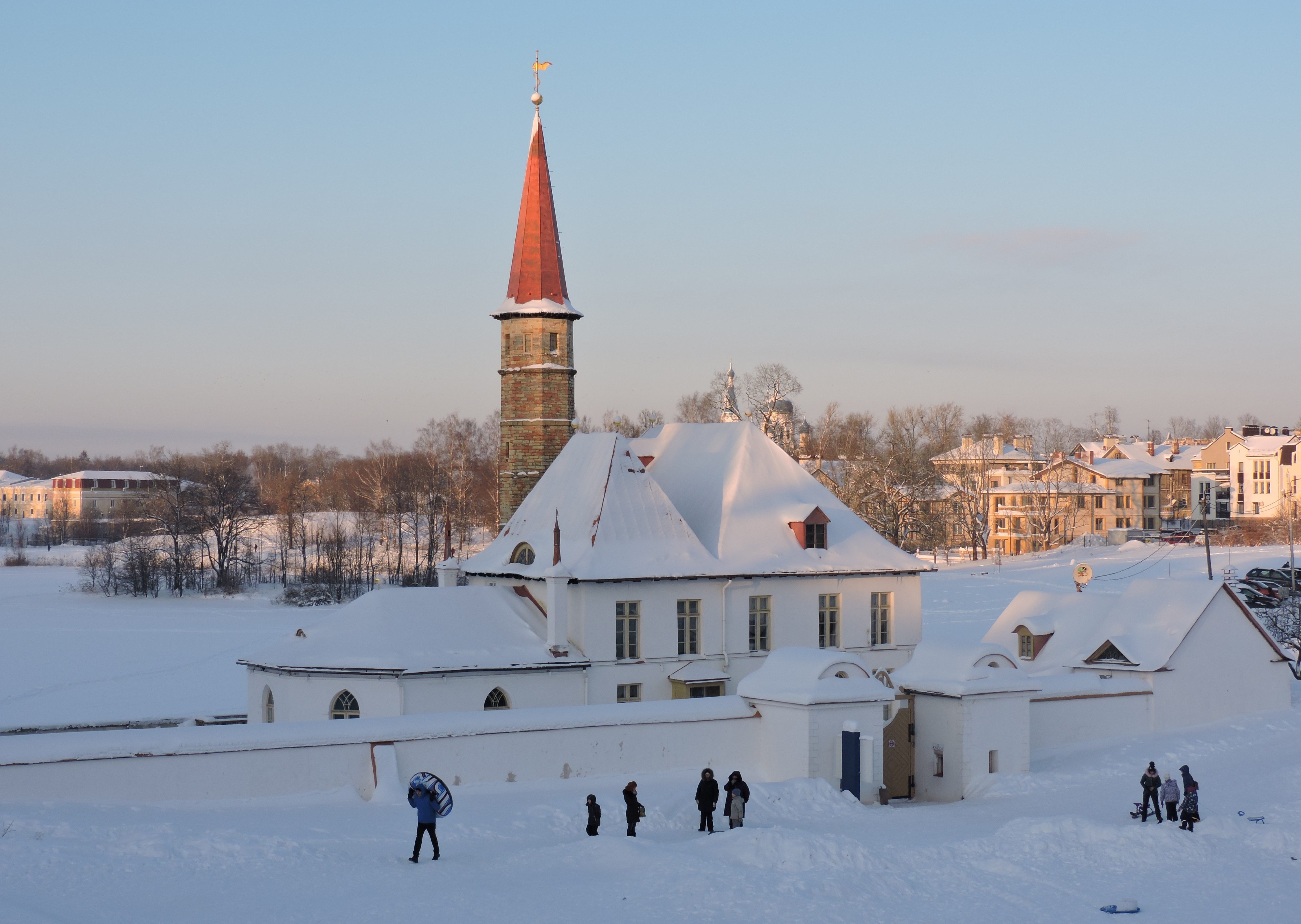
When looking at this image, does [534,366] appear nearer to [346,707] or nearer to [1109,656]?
[346,707]

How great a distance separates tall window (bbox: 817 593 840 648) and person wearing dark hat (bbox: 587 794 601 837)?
15757 millimetres

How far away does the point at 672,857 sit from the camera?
701 inches

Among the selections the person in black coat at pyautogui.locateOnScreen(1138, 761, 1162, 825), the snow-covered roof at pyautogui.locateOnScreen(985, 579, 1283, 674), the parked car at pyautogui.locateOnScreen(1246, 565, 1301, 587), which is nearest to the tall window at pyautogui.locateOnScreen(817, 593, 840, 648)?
the snow-covered roof at pyautogui.locateOnScreen(985, 579, 1283, 674)

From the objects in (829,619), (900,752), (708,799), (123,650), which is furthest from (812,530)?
(123,650)

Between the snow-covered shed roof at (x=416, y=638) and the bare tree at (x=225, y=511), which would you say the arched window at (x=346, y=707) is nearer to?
the snow-covered shed roof at (x=416, y=638)

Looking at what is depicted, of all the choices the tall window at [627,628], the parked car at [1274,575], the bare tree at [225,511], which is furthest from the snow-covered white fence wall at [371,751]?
the bare tree at [225,511]

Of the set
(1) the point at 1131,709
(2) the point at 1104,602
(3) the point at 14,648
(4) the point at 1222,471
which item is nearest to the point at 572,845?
(1) the point at 1131,709

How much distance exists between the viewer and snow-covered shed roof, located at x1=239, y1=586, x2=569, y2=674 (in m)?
28.3

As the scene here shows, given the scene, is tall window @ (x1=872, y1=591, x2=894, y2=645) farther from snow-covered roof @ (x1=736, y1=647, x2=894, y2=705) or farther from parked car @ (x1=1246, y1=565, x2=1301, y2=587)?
parked car @ (x1=1246, y1=565, x2=1301, y2=587)

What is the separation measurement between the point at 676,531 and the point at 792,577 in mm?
3346

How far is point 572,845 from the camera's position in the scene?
18453 millimetres

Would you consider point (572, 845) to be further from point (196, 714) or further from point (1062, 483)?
point (1062, 483)

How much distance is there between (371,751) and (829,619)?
16.5 m

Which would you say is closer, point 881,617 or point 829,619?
point 829,619
